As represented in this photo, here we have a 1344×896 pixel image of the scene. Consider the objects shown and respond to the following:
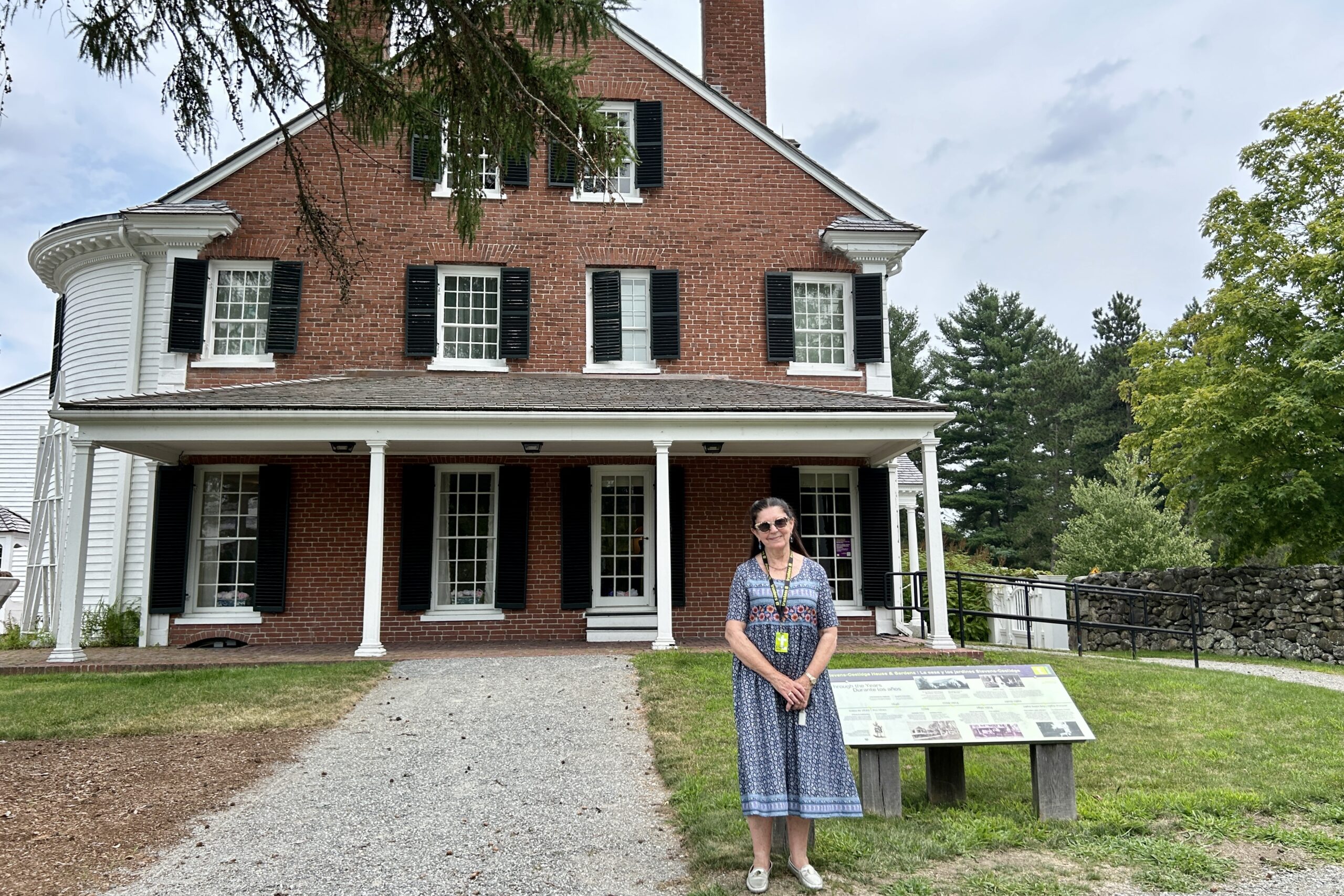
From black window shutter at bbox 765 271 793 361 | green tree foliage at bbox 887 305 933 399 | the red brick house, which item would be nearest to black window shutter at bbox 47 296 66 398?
the red brick house

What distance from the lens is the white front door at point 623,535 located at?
13062 mm

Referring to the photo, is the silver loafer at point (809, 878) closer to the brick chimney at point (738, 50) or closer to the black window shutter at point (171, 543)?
the black window shutter at point (171, 543)

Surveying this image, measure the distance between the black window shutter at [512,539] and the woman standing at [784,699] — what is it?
29.4 feet

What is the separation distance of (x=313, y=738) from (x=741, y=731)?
450cm

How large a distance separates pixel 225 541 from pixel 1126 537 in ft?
66.2

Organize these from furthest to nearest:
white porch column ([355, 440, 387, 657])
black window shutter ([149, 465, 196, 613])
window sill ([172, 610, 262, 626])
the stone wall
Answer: the stone wall < window sill ([172, 610, 262, 626]) < black window shutter ([149, 465, 196, 613]) < white porch column ([355, 440, 387, 657])

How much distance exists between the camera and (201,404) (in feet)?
34.6

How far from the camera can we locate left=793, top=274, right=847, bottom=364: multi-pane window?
13719 millimetres

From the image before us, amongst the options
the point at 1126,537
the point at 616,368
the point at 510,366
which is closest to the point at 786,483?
the point at 616,368

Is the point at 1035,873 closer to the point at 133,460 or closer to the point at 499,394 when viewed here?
the point at 499,394

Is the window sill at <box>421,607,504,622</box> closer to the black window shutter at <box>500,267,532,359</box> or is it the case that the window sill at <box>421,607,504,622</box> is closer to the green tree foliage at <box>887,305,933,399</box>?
the black window shutter at <box>500,267,532,359</box>

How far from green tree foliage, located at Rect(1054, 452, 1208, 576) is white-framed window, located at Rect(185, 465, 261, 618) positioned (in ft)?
61.8

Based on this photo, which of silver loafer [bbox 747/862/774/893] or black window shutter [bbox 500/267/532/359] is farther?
black window shutter [bbox 500/267/532/359]

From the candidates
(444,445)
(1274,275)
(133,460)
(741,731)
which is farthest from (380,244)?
(1274,275)
